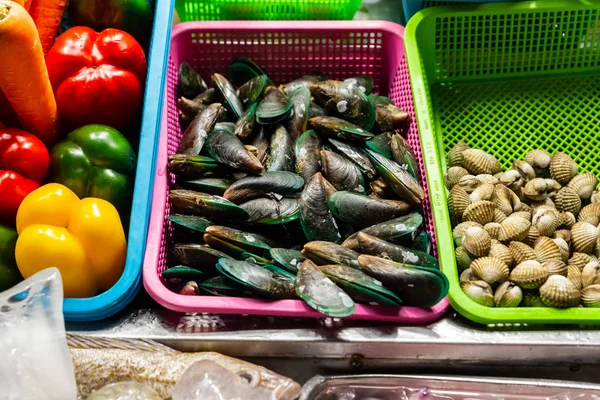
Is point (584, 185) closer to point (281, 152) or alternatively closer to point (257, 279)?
point (281, 152)

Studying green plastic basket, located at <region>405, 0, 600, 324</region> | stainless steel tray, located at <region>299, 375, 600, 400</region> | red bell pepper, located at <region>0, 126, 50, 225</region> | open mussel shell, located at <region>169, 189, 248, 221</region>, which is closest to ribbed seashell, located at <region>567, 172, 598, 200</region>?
green plastic basket, located at <region>405, 0, 600, 324</region>

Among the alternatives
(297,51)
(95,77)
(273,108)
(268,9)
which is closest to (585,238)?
(273,108)

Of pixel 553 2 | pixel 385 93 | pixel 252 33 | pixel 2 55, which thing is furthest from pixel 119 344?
pixel 553 2

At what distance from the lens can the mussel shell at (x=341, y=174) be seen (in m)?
1.42

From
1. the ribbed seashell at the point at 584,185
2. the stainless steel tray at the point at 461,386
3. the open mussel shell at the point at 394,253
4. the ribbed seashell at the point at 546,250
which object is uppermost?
the ribbed seashell at the point at 584,185

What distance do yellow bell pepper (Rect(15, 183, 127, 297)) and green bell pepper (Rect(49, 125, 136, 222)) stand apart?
74 millimetres

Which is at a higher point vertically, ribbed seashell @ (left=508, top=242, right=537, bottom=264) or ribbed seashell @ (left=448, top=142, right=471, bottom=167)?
ribbed seashell @ (left=448, top=142, right=471, bottom=167)

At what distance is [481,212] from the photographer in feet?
4.66

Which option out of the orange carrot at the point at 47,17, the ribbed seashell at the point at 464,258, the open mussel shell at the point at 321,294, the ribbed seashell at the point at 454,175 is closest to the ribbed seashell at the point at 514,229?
the ribbed seashell at the point at 464,258

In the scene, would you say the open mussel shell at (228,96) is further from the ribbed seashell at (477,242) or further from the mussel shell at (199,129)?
the ribbed seashell at (477,242)

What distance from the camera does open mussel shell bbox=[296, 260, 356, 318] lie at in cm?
116

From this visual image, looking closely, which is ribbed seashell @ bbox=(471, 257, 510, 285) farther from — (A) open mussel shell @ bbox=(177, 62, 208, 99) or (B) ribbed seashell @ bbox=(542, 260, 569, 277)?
(A) open mussel shell @ bbox=(177, 62, 208, 99)

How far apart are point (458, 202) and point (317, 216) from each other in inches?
15.7

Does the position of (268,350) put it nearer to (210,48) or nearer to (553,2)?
(210,48)
